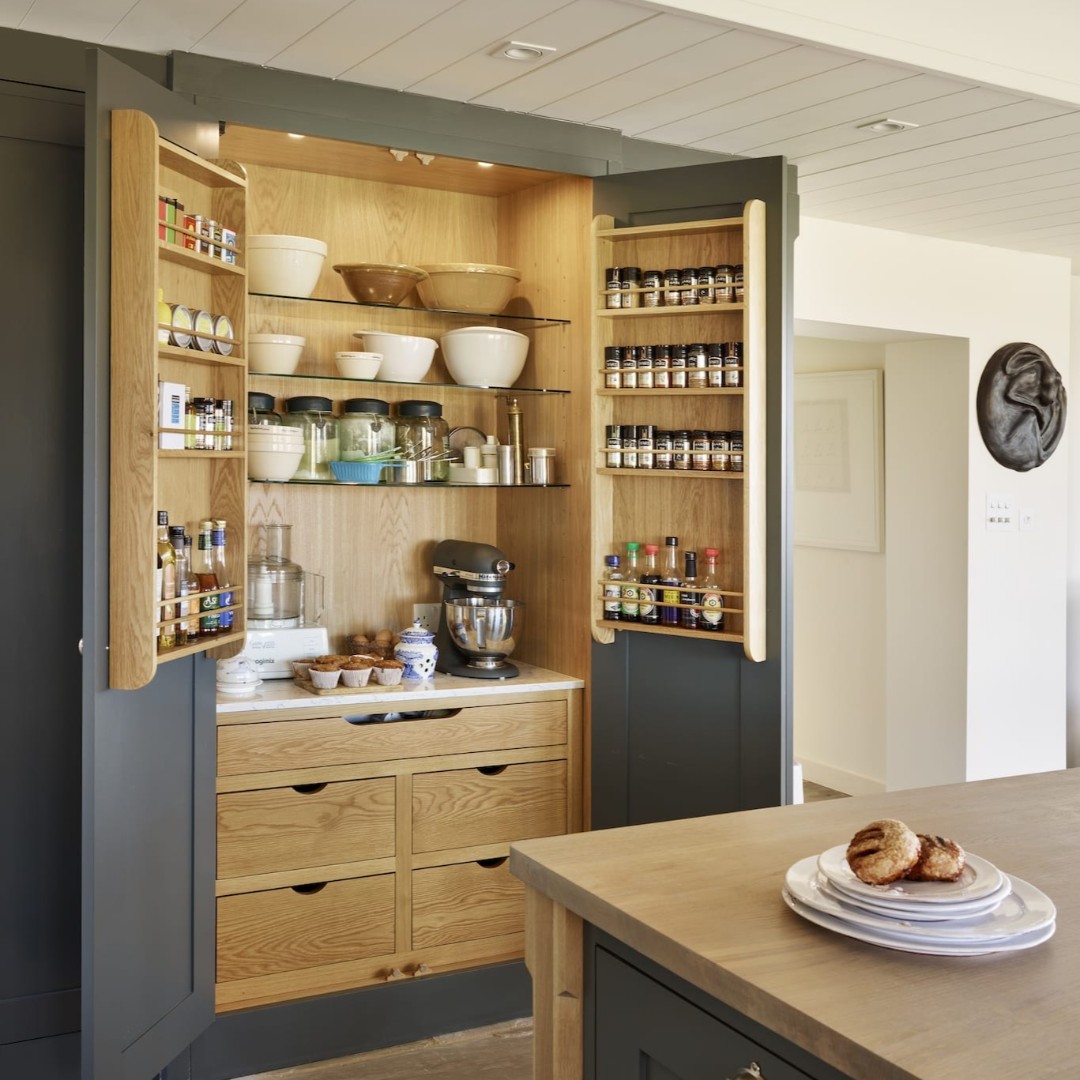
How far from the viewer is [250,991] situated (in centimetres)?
290

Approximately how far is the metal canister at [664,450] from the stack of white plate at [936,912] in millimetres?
2033

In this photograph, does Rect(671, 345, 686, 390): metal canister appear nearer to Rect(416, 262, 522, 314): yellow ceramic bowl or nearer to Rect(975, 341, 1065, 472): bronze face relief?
Rect(416, 262, 522, 314): yellow ceramic bowl

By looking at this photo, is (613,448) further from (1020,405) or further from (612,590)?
(1020,405)

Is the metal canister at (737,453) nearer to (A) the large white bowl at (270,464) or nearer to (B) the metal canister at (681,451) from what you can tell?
(B) the metal canister at (681,451)

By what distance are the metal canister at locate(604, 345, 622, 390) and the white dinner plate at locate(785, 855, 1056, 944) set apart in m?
2.12

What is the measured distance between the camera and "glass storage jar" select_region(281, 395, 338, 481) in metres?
3.21

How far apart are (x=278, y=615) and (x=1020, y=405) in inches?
130

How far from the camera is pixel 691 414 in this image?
131 inches

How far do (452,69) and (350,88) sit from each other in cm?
28

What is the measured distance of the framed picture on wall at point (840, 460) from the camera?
5324 millimetres

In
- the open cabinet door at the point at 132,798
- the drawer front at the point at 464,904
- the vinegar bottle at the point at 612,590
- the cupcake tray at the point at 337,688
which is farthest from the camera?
the vinegar bottle at the point at 612,590

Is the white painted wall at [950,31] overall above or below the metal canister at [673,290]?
above

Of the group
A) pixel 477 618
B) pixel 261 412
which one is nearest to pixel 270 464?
pixel 261 412

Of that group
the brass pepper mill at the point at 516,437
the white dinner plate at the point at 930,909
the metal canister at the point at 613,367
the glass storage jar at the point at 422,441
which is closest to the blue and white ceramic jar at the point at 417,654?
the glass storage jar at the point at 422,441
